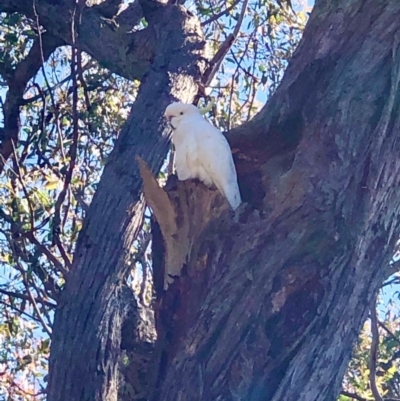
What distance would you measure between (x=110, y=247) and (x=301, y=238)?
2.34ft

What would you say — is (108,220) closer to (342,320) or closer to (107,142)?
(342,320)

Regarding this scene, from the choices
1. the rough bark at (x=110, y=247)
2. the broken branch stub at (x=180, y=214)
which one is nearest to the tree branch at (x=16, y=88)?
the rough bark at (x=110, y=247)

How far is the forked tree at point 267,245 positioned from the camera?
219 cm

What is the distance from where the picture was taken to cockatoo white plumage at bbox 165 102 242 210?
104 inches

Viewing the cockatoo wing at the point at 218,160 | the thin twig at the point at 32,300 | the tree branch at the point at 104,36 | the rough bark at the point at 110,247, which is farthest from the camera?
the tree branch at the point at 104,36

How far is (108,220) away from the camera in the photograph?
2.74m

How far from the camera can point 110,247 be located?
2.69 metres

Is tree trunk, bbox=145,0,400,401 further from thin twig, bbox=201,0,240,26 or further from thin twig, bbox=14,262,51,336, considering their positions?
thin twig, bbox=201,0,240,26

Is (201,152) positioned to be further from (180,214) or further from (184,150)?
(180,214)

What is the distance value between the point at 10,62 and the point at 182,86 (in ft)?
5.21

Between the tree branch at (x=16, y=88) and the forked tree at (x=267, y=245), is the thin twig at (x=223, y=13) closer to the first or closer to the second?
the tree branch at (x=16, y=88)

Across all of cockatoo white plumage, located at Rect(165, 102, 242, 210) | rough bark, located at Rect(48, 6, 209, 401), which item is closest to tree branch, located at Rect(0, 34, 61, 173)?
rough bark, located at Rect(48, 6, 209, 401)

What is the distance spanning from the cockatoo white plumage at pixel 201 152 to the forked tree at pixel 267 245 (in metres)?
0.06

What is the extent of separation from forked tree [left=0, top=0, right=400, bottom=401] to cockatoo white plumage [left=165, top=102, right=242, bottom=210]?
6 centimetres
